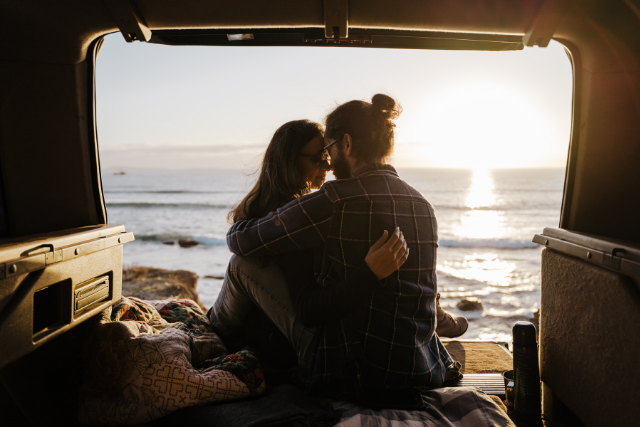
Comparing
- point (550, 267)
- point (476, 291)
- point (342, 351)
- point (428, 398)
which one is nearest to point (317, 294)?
point (342, 351)

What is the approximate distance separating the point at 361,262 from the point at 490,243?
45.1 ft

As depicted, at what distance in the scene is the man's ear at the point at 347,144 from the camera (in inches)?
78.1

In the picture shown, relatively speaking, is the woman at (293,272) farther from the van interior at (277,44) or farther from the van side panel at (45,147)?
the van side panel at (45,147)

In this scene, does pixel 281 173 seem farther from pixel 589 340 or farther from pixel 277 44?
pixel 589 340

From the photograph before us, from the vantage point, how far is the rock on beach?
20.5 ft

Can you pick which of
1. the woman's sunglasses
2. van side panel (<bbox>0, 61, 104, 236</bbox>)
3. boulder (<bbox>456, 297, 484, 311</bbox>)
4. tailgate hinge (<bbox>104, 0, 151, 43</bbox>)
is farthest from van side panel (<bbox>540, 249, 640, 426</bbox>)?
boulder (<bbox>456, 297, 484, 311</bbox>)

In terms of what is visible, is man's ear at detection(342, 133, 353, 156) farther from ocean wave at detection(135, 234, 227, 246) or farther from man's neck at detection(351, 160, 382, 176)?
ocean wave at detection(135, 234, 227, 246)

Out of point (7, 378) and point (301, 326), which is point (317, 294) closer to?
point (301, 326)

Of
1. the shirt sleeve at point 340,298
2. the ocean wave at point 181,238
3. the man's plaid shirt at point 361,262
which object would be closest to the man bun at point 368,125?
the man's plaid shirt at point 361,262

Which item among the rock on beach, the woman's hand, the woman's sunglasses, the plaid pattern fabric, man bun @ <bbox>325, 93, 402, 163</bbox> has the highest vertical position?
man bun @ <bbox>325, 93, 402, 163</bbox>

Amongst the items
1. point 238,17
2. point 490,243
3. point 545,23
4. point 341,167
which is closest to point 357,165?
point 341,167

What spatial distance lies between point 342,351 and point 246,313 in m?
0.77

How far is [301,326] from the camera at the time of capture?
6.56ft

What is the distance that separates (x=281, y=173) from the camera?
89.9 inches
